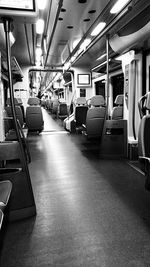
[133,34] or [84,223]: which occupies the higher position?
[133,34]

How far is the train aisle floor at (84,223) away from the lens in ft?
5.47

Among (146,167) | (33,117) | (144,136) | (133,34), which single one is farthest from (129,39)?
(33,117)

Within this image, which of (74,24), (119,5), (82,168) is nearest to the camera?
(119,5)

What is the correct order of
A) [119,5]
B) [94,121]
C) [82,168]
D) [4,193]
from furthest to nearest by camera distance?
[94,121], [82,168], [119,5], [4,193]

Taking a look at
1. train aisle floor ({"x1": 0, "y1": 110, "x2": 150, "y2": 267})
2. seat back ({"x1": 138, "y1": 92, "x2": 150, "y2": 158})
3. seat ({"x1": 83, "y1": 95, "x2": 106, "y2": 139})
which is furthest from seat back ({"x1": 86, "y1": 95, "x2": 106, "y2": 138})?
seat back ({"x1": 138, "y1": 92, "x2": 150, "y2": 158})

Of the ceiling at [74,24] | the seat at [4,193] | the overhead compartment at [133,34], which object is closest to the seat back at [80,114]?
the ceiling at [74,24]

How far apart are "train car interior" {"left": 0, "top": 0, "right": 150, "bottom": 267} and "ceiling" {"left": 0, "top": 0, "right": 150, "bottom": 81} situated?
2 centimetres

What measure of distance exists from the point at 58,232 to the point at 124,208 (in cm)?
83

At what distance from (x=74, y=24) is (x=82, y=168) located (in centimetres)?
328

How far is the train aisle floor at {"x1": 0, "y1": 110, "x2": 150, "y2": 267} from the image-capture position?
5.47 feet

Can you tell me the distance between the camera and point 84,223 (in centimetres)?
215

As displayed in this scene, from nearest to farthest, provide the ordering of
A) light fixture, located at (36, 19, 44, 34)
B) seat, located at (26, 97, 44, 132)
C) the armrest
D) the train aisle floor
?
the train aisle floor < the armrest < light fixture, located at (36, 19, 44, 34) < seat, located at (26, 97, 44, 132)

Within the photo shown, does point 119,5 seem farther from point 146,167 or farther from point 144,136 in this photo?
point 146,167

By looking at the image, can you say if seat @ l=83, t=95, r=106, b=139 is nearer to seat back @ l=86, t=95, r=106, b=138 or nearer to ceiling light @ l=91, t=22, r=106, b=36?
seat back @ l=86, t=95, r=106, b=138
